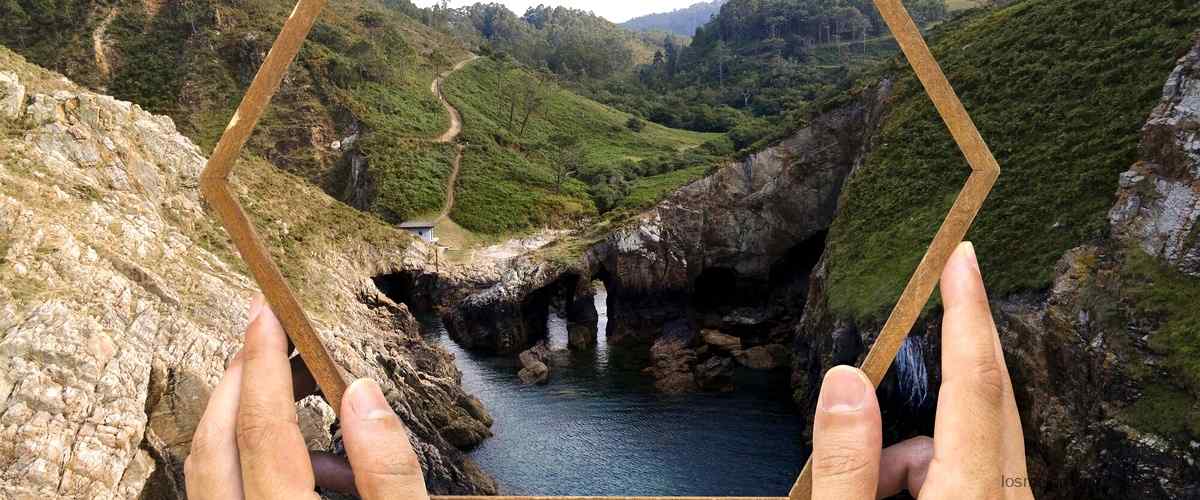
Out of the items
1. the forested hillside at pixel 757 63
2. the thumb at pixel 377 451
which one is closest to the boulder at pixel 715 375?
the thumb at pixel 377 451

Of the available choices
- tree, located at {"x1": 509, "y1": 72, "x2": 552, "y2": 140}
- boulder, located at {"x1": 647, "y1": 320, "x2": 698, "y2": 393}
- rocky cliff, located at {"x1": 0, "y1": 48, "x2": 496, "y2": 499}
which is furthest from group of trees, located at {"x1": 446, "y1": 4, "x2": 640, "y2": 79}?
rocky cliff, located at {"x1": 0, "y1": 48, "x2": 496, "y2": 499}

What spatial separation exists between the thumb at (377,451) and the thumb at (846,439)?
3.92 ft

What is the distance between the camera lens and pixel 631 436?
20938 mm

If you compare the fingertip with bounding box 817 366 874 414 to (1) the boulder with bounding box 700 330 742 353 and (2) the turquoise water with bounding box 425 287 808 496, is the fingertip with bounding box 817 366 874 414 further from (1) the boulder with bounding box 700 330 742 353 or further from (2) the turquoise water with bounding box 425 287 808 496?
(1) the boulder with bounding box 700 330 742 353

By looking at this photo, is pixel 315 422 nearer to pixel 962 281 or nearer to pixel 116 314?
pixel 116 314

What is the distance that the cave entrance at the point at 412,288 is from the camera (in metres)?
32.9

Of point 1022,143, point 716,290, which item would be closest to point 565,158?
point 716,290

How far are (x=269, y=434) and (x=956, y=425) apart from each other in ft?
6.59

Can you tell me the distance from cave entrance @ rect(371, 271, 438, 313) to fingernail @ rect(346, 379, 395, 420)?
31048 mm

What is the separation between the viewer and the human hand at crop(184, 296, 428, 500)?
2012mm

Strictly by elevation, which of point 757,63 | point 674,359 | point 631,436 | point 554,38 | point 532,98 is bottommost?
point 674,359

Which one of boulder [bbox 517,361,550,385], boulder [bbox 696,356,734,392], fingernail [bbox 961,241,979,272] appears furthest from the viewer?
boulder [bbox 517,361,550,385]

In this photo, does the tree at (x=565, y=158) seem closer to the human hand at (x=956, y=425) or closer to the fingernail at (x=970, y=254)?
the fingernail at (x=970, y=254)

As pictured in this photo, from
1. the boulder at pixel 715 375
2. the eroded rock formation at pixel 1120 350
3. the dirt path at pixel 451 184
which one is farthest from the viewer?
the dirt path at pixel 451 184
